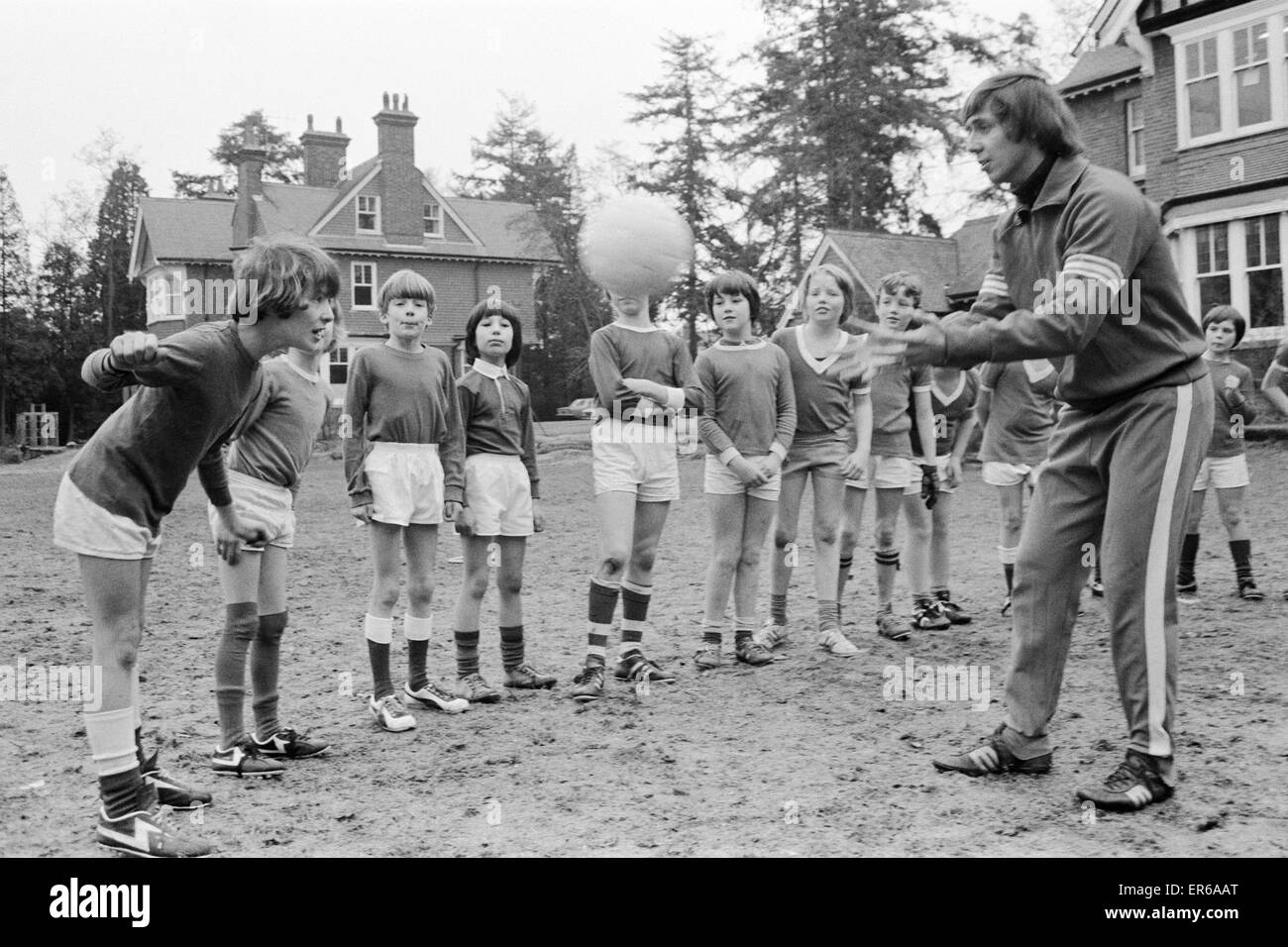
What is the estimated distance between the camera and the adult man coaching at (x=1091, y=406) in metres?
4.07

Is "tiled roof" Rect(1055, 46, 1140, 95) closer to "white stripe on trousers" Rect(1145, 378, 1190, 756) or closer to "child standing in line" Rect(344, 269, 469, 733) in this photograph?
"child standing in line" Rect(344, 269, 469, 733)

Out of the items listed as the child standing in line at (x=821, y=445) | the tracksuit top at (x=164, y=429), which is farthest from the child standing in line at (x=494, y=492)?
the tracksuit top at (x=164, y=429)

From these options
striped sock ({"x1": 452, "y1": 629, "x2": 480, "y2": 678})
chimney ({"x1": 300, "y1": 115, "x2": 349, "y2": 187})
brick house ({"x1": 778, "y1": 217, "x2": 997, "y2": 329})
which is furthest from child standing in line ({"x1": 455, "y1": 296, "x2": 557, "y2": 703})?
chimney ({"x1": 300, "y1": 115, "x2": 349, "y2": 187})

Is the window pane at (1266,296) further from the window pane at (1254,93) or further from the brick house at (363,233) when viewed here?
the brick house at (363,233)

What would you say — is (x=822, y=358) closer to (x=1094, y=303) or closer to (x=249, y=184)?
(x=1094, y=303)

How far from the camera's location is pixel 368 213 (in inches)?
1761

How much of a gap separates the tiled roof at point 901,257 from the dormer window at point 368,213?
19616 mm

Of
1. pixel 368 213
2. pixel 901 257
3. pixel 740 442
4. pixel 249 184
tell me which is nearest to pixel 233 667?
pixel 740 442

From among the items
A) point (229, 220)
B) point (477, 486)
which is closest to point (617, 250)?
point (477, 486)

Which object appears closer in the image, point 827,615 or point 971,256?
point 827,615

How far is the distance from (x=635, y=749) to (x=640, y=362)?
2.17 meters

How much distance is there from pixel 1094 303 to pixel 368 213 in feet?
143

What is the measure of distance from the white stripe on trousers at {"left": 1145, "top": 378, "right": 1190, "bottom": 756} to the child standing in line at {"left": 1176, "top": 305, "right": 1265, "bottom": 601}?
14.5 feet

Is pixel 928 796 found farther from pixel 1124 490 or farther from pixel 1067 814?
pixel 1124 490
